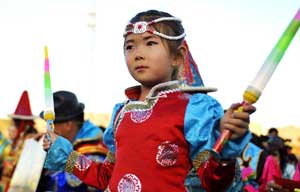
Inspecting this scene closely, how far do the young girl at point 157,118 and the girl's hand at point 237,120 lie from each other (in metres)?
0.24

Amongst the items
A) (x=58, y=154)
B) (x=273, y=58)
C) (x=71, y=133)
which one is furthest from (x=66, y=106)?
(x=273, y=58)

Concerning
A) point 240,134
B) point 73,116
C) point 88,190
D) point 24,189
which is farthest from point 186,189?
point 24,189

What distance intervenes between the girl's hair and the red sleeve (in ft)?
1.86

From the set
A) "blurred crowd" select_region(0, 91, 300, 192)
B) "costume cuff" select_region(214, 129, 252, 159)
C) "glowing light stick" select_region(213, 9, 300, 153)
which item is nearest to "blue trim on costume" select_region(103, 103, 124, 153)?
"blurred crowd" select_region(0, 91, 300, 192)

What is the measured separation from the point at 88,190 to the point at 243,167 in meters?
3.30

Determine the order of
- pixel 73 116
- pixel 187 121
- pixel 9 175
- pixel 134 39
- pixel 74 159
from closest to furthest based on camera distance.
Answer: pixel 187 121 < pixel 134 39 < pixel 74 159 < pixel 73 116 < pixel 9 175

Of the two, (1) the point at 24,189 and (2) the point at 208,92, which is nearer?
(2) the point at 208,92

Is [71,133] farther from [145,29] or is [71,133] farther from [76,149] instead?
[145,29]

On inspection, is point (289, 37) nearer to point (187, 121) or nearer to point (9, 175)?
point (187, 121)

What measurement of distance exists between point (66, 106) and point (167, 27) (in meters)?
2.77

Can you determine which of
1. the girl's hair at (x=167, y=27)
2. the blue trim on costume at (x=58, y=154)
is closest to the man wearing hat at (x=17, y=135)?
the blue trim on costume at (x=58, y=154)

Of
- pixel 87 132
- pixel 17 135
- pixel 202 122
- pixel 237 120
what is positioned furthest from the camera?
pixel 17 135

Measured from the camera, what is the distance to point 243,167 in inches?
309

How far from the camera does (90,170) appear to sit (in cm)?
312
